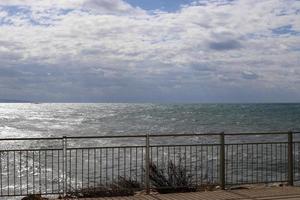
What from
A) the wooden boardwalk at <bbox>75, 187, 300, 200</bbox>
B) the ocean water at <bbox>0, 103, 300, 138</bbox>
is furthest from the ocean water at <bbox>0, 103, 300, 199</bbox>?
the wooden boardwalk at <bbox>75, 187, 300, 200</bbox>

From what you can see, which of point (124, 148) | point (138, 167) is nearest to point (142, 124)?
point (138, 167)

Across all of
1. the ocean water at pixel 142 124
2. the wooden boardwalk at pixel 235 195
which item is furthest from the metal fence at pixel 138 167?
the ocean water at pixel 142 124

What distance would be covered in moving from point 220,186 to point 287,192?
59.8 inches

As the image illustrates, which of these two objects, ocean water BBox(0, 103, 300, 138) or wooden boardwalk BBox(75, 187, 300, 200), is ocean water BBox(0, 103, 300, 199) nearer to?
ocean water BBox(0, 103, 300, 138)

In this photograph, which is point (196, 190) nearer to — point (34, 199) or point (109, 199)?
point (109, 199)

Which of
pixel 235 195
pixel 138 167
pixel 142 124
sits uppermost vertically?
pixel 235 195

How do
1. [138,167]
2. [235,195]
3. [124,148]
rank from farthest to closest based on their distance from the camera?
1. [138,167]
2. [124,148]
3. [235,195]

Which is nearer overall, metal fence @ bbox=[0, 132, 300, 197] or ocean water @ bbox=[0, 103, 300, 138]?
metal fence @ bbox=[0, 132, 300, 197]

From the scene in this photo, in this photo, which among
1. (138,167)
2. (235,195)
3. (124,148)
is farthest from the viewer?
(138,167)

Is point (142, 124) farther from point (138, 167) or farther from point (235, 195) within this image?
point (235, 195)

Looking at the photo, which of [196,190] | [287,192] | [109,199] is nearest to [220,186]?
[196,190]

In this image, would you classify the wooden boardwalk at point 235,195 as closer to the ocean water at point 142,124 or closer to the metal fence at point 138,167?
the metal fence at point 138,167

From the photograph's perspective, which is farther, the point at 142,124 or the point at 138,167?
the point at 142,124

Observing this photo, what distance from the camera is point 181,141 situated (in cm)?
3844
